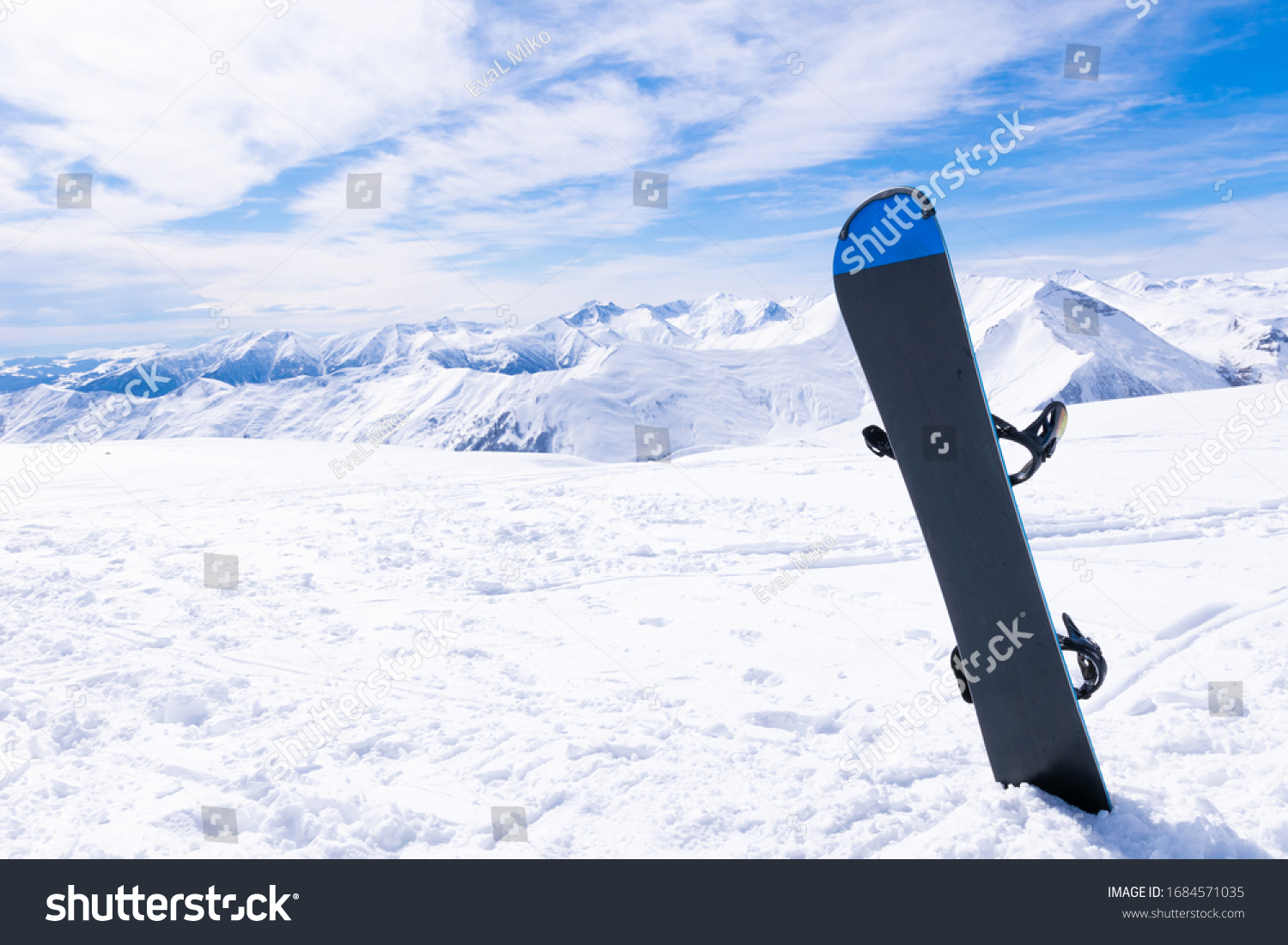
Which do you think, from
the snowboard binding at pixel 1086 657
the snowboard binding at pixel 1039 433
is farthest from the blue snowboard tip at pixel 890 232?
the snowboard binding at pixel 1086 657

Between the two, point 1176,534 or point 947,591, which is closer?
point 947,591

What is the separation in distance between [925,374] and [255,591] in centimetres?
845

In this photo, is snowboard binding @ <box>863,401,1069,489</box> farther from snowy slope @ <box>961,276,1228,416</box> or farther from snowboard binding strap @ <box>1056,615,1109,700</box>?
snowy slope @ <box>961,276,1228,416</box>

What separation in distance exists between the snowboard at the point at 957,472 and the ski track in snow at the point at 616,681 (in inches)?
19.7

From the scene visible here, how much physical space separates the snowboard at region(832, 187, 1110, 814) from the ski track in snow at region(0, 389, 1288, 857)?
0.50 meters

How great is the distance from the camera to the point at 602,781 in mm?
4340

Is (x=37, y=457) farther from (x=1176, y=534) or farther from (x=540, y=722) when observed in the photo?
(x=1176, y=534)

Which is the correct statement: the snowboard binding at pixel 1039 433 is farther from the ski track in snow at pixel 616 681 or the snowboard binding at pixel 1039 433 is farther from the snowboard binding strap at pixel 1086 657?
the ski track in snow at pixel 616 681

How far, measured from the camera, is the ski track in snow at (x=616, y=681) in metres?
3.86

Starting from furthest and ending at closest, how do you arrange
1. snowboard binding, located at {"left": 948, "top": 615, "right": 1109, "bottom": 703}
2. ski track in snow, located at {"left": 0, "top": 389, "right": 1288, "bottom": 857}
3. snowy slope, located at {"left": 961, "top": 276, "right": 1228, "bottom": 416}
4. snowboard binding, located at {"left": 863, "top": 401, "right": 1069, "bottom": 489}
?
snowy slope, located at {"left": 961, "top": 276, "right": 1228, "bottom": 416}
ski track in snow, located at {"left": 0, "top": 389, "right": 1288, "bottom": 857}
snowboard binding, located at {"left": 948, "top": 615, "right": 1109, "bottom": 703}
snowboard binding, located at {"left": 863, "top": 401, "right": 1069, "bottom": 489}

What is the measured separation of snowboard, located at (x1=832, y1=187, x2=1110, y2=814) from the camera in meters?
3.12

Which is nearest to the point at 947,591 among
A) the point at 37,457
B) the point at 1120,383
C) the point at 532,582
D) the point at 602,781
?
the point at 602,781

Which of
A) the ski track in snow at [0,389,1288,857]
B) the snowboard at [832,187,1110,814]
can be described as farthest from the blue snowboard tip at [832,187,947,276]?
the ski track in snow at [0,389,1288,857]

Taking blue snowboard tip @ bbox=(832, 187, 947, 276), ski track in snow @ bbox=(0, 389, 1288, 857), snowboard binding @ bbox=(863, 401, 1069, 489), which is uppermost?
blue snowboard tip @ bbox=(832, 187, 947, 276)
